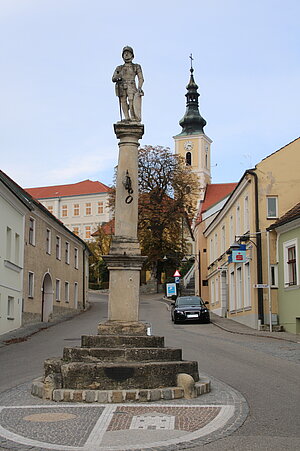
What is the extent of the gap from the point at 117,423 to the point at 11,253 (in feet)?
62.4

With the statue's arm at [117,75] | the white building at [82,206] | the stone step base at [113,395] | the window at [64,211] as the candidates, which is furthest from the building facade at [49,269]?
the window at [64,211]

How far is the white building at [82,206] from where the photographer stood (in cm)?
10300

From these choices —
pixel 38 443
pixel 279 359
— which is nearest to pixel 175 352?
pixel 38 443

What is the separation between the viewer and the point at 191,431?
7219mm

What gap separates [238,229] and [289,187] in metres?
4.60

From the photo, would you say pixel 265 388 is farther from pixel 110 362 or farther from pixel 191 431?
pixel 191 431

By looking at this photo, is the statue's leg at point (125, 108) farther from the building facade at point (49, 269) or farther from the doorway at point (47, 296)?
the doorway at point (47, 296)

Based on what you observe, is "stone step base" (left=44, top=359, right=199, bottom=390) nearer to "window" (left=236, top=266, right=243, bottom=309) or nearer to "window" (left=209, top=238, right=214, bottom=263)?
"window" (left=236, top=266, right=243, bottom=309)

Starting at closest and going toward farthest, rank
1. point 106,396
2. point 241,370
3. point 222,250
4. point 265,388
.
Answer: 1. point 106,396
2. point 265,388
3. point 241,370
4. point 222,250

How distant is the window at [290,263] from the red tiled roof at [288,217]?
873 millimetres

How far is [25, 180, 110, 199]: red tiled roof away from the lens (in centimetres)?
10681

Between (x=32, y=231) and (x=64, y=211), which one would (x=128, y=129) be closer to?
(x=32, y=231)

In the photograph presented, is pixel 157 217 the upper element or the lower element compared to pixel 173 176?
lower

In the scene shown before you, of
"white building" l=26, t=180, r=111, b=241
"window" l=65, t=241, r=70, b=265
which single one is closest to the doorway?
"window" l=65, t=241, r=70, b=265
